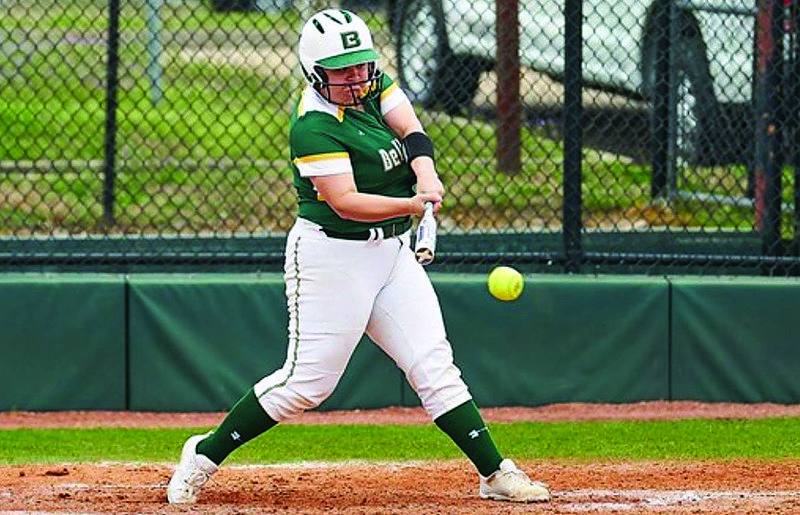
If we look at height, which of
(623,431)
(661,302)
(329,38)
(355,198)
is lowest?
(623,431)

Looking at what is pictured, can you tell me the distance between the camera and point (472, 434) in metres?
5.15

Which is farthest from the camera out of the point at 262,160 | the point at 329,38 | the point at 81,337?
the point at 262,160

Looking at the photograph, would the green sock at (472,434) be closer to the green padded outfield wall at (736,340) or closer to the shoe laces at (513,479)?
the shoe laces at (513,479)

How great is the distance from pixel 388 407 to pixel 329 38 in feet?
9.82

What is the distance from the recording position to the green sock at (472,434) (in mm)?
5145

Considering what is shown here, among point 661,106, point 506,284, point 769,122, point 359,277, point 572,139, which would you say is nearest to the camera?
point 359,277

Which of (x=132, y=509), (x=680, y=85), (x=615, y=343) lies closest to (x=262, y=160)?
(x=680, y=85)

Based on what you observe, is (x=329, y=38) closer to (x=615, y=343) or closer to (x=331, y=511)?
(x=331, y=511)

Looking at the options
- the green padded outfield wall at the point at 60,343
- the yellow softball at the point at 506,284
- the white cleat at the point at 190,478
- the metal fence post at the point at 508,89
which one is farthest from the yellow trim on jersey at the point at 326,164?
the metal fence post at the point at 508,89

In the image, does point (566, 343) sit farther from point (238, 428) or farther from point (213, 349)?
point (238, 428)

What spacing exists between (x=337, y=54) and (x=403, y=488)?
5.29 feet

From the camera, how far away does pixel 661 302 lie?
750 cm

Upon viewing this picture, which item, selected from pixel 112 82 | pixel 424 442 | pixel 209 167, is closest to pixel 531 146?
pixel 209 167

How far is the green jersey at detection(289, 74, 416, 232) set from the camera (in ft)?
16.2
